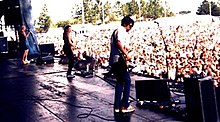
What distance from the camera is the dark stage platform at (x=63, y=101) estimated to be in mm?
4414

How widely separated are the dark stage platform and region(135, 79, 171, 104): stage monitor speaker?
17 centimetres

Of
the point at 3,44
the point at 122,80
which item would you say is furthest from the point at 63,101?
the point at 3,44

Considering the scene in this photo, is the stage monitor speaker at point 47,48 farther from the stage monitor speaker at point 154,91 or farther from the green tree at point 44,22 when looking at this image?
the green tree at point 44,22

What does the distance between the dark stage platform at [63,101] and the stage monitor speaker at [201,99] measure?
417 millimetres

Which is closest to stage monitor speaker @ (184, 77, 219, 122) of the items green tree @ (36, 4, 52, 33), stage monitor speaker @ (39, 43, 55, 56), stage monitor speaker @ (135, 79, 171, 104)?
stage monitor speaker @ (135, 79, 171, 104)

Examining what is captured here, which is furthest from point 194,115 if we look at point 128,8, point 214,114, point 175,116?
point 128,8

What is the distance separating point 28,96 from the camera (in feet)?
19.9

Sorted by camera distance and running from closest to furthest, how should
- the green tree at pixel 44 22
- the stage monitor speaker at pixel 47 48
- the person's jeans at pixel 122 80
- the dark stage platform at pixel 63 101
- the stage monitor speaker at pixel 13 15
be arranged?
the person's jeans at pixel 122 80, the dark stage platform at pixel 63 101, the stage monitor speaker at pixel 47 48, the stage monitor speaker at pixel 13 15, the green tree at pixel 44 22

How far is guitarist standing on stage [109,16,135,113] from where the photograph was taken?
4.12 meters

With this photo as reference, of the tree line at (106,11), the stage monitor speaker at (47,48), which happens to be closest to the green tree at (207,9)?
the tree line at (106,11)

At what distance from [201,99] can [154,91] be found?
Result: 1.16 m

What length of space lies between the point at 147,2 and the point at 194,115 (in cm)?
5590

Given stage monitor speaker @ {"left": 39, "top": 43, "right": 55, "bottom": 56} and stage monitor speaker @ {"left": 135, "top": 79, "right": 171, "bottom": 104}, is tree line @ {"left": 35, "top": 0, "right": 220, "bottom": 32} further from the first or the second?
stage monitor speaker @ {"left": 135, "top": 79, "right": 171, "bottom": 104}

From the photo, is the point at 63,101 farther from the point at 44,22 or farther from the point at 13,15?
the point at 44,22
